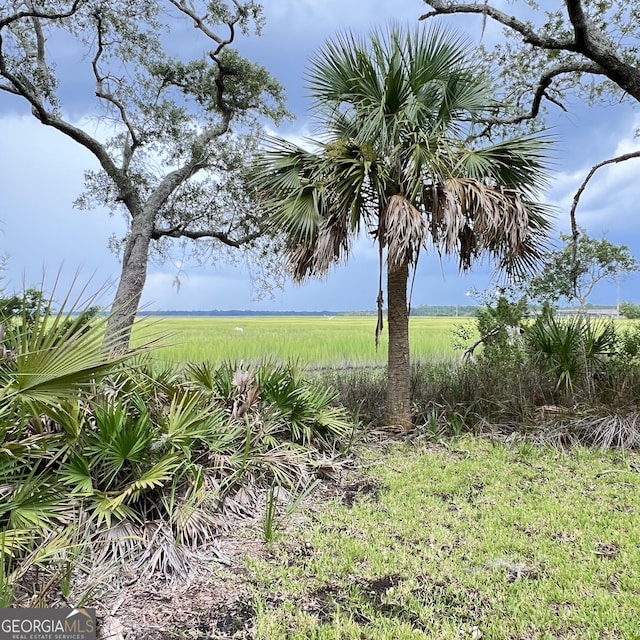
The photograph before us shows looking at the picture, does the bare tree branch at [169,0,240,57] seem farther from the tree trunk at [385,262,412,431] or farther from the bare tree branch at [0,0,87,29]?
the tree trunk at [385,262,412,431]

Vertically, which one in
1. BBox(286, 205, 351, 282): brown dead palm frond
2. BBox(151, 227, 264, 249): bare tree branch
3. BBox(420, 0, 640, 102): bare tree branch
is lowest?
BBox(286, 205, 351, 282): brown dead palm frond

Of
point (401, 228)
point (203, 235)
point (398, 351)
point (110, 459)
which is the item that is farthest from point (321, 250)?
point (203, 235)

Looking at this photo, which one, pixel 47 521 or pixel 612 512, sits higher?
pixel 47 521

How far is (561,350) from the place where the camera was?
268 inches

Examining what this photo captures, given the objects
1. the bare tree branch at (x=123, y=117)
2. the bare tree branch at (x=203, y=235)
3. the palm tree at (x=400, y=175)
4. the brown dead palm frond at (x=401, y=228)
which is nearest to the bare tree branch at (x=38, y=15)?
the bare tree branch at (x=123, y=117)

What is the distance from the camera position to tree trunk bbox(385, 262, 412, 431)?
6.49 metres

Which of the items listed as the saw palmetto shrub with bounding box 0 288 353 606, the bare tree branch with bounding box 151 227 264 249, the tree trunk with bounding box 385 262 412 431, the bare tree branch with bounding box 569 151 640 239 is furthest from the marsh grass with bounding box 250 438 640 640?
the bare tree branch with bounding box 151 227 264 249

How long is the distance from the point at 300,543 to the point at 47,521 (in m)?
1.75

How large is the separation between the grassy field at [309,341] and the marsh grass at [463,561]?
4.99 metres

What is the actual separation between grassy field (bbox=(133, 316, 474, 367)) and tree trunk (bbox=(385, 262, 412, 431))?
284cm

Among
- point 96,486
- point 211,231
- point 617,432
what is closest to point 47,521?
point 96,486

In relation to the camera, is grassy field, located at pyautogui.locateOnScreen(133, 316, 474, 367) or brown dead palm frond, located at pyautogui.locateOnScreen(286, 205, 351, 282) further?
grassy field, located at pyautogui.locateOnScreen(133, 316, 474, 367)

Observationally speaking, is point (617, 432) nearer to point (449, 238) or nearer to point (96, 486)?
point (449, 238)

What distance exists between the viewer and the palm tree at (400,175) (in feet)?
18.9
